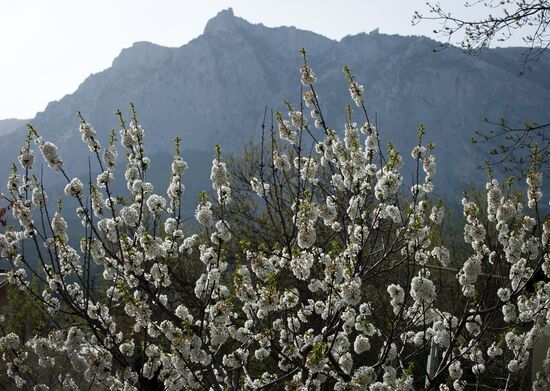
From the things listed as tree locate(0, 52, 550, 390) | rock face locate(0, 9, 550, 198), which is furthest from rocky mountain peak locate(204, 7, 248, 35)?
tree locate(0, 52, 550, 390)

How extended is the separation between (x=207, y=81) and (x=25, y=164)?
164 metres

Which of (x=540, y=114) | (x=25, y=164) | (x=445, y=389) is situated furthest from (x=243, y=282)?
(x=540, y=114)

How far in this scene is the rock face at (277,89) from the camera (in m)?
136

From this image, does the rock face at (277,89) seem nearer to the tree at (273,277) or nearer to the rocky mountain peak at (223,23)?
the rocky mountain peak at (223,23)

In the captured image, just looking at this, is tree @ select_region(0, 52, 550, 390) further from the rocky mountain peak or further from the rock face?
the rocky mountain peak

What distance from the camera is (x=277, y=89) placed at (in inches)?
6624

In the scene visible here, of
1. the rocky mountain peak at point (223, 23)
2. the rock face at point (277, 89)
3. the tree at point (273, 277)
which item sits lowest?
the tree at point (273, 277)

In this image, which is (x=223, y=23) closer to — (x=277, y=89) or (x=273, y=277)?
(x=277, y=89)

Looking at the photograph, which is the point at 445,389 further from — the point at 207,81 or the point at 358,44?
the point at 358,44

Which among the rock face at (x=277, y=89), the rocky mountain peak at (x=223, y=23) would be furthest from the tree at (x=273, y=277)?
the rocky mountain peak at (x=223, y=23)

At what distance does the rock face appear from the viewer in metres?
136

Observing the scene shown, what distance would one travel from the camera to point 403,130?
13725 centimetres

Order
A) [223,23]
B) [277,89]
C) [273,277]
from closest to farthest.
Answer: [273,277] → [277,89] → [223,23]

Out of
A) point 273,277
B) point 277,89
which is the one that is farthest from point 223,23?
point 273,277
